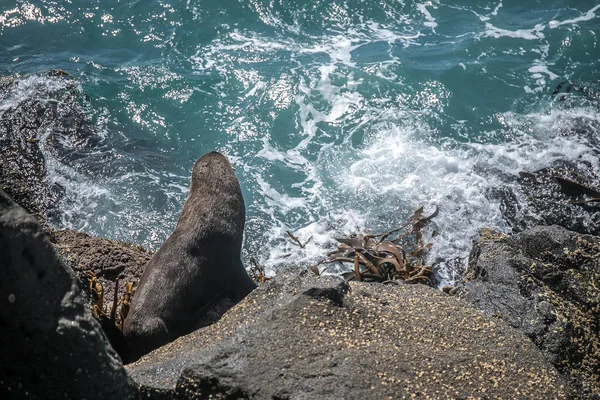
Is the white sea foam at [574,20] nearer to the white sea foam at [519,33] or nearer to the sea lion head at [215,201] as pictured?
the white sea foam at [519,33]

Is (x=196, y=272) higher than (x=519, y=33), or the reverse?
(x=519, y=33)

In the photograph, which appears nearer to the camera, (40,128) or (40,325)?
(40,325)

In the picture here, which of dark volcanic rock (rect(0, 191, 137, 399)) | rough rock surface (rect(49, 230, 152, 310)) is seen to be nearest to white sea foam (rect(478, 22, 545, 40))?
rough rock surface (rect(49, 230, 152, 310))

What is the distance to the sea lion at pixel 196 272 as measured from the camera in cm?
502

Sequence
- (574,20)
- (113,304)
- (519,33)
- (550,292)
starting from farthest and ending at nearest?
(574,20)
(519,33)
(113,304)
(550,292)

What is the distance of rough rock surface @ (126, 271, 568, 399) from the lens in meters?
3.47

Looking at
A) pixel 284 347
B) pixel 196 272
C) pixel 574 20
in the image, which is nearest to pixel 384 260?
pixel 196 272

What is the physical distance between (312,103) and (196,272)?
6268 millimetres

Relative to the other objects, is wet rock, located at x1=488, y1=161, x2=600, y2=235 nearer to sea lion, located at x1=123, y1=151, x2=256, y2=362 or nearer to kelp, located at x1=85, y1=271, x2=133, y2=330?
sea lion, located at x1=123, y1=151, x2=256, y2=362

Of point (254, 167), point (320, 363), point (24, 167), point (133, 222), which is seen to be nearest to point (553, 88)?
point (254, 167)

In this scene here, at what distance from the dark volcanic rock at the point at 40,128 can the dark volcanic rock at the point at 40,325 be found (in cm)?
534

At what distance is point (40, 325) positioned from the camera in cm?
279

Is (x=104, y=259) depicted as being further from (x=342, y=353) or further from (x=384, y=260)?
(x=342, y=353)

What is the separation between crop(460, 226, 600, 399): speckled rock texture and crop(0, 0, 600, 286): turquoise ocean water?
2.16m
